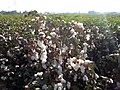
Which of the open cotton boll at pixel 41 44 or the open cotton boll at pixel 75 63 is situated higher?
the open cotton boll at pixel 41 44

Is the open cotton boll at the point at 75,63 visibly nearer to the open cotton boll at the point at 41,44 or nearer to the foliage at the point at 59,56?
the foliage at the point at 59,56

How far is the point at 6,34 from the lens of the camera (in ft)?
22.8

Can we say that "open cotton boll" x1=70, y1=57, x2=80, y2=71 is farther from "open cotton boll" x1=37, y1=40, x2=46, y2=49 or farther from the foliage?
"open cotton boll" x1=37, y1=40, x2=46, y2=49

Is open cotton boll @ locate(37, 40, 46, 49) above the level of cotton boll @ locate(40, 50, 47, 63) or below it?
above

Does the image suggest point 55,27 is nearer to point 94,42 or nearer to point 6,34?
point 94,42

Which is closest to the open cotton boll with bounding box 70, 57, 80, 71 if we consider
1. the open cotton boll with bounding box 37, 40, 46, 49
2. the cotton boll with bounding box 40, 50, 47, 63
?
the cotton boll with bounding box 40, 50, 47, 63

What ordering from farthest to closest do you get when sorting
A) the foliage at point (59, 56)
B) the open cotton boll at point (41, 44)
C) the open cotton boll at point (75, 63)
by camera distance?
the open cotton boll at point (41, 44) → the foliage at point (59, 56) → the open cotton boll at point (75, 63)

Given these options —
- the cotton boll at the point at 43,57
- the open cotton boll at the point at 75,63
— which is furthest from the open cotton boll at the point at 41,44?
the open cotton boll at the point at 75,63

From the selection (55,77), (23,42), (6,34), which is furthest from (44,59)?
(6,34)

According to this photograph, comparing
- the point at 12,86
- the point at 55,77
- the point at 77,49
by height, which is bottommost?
the point at 12,86

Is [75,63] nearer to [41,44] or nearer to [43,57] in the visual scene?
[43,57]

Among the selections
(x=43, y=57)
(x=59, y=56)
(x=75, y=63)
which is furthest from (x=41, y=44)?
(x=75, y=63)

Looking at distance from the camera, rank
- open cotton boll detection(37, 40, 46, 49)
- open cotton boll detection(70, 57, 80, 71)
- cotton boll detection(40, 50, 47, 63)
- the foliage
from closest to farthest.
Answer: open cotton boll detection(70, 57, 80, 71) < the foliage < cotton boll detection(40, 50, 47, 63) < open cotton boll detection(37, 40, 46, 49)

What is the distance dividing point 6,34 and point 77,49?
2.65m
